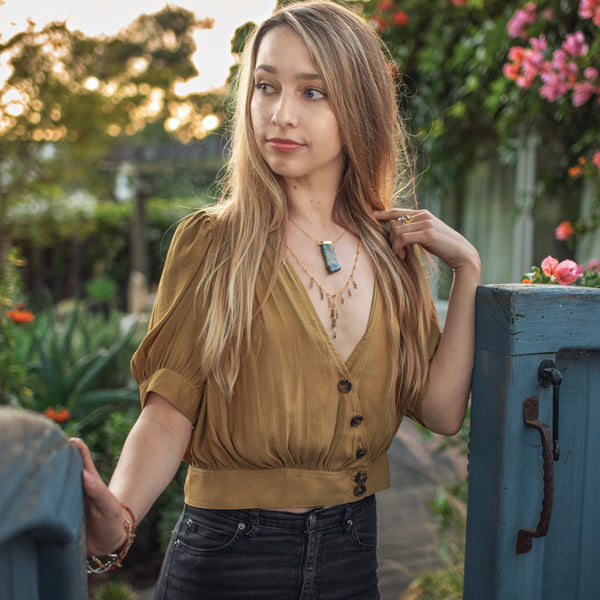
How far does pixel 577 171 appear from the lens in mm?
2840

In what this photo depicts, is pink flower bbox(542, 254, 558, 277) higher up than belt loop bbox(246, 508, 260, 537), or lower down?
higher up

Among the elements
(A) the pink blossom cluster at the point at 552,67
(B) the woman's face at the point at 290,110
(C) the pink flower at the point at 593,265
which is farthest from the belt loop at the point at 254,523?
(A) the pink blossom cluster at the point at 552,67

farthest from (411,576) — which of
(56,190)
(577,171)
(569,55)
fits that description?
(56,190)

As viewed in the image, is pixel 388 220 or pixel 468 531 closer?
pixel 468 531

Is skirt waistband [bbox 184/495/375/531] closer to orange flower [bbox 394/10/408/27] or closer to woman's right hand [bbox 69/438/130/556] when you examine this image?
woman's right hand [bbox 69/438/130/556]

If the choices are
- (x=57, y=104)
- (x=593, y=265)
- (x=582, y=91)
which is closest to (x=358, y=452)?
(x=593, y=265)

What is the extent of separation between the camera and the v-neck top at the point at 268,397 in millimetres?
1225

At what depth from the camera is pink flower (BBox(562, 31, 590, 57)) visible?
2.64 metres

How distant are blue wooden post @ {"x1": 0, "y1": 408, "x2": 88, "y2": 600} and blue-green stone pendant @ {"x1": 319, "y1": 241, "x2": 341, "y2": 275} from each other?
753 millimetres

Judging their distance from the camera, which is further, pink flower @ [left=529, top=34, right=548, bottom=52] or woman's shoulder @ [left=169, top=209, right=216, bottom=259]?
pink flower @ [left=529, top=34, right=548, bottom=52]

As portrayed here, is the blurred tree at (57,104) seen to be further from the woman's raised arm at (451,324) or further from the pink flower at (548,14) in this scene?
the woman's raised arm at (451,324)

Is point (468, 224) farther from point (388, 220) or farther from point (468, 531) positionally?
point (468, 531)

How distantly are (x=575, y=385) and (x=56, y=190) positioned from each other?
8.27m

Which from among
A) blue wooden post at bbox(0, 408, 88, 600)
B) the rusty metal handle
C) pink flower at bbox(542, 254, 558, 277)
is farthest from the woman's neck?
blue wooden post at bbox(0, 408, 88, 600)
